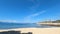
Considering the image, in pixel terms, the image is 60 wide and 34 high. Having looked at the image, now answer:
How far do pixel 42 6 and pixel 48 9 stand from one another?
0.25 metres

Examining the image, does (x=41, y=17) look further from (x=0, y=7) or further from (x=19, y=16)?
(x=0, y=7)

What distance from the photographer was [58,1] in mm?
3512

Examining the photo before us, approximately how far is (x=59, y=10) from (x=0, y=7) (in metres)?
1.94

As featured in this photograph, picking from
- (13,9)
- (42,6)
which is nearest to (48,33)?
(42,6)

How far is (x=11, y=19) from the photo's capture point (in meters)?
3.71

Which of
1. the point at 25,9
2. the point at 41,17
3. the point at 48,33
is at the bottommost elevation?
the point at 48,33

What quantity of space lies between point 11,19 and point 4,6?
1.78ft

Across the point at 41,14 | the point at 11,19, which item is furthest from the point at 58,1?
the point at 11,19

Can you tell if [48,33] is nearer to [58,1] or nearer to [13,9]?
[58,1]

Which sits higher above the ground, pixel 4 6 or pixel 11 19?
pixel 4 6

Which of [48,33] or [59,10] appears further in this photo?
[59,10]

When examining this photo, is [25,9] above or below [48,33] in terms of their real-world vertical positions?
above

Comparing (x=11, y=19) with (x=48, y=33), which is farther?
(x=11, y=19)

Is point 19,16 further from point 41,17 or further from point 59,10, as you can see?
point 59,10
